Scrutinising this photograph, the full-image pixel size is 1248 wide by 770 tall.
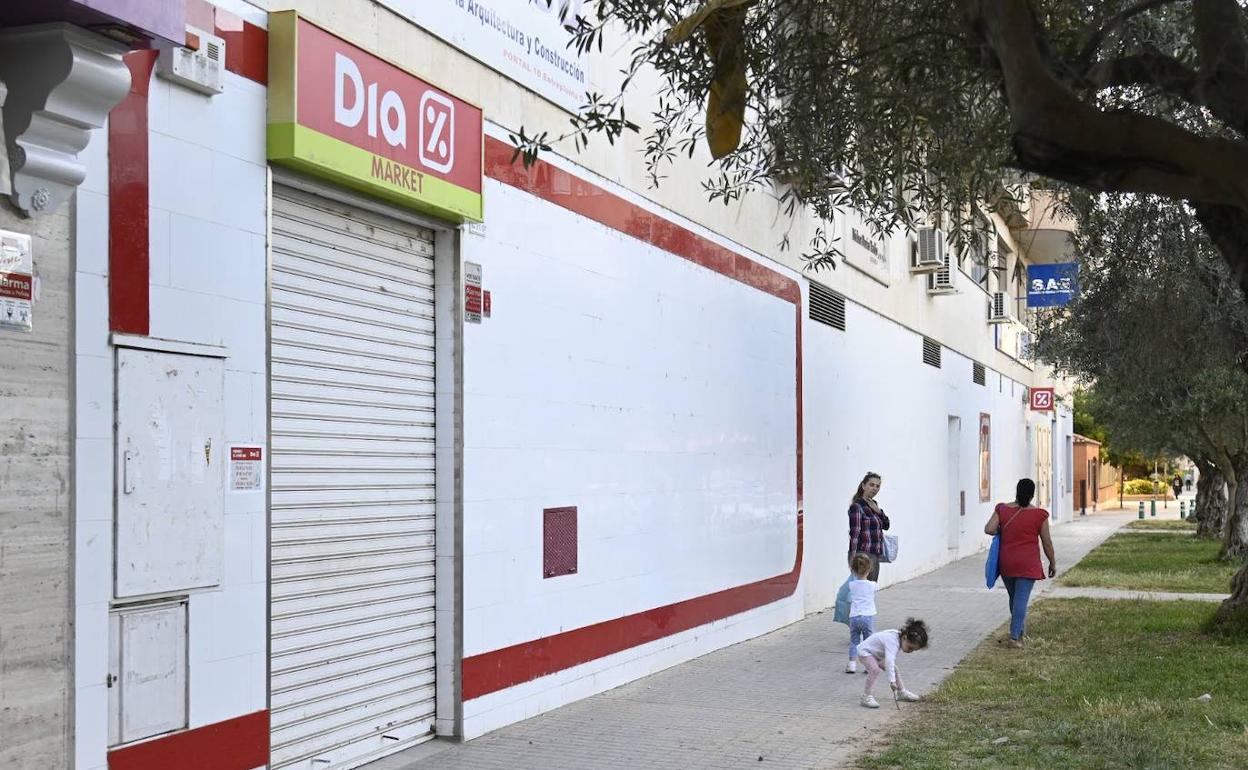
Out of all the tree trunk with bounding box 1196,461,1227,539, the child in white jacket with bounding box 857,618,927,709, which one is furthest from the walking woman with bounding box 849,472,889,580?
the tree trunk with bounding box 1196,461,1227,539

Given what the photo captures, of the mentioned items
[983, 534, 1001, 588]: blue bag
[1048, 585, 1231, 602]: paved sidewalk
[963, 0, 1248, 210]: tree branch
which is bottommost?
[1048, 585, 1231, 602]: paved sidewalk

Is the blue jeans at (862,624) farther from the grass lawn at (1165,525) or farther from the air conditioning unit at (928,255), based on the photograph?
the grass lawn at (1165,525)

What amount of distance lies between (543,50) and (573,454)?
296 cm

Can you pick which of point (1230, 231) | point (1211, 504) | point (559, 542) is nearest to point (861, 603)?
point (559, 542)

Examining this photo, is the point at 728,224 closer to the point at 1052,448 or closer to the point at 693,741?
the point at 693,741

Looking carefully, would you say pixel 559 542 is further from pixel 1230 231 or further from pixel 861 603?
pixel 1230 231

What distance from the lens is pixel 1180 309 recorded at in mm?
13969

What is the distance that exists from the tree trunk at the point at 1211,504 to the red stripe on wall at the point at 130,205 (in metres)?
31.4

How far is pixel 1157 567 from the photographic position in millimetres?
23141

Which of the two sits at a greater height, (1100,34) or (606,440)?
(1100,34)

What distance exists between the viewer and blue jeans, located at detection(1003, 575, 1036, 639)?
12719 millimetres

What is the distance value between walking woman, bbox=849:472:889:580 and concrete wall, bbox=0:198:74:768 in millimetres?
8388

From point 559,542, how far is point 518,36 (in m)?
3.60

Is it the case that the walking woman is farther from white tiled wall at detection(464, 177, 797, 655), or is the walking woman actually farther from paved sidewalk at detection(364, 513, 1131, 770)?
white tiled wall at detection(464, 177, 797, 655)
